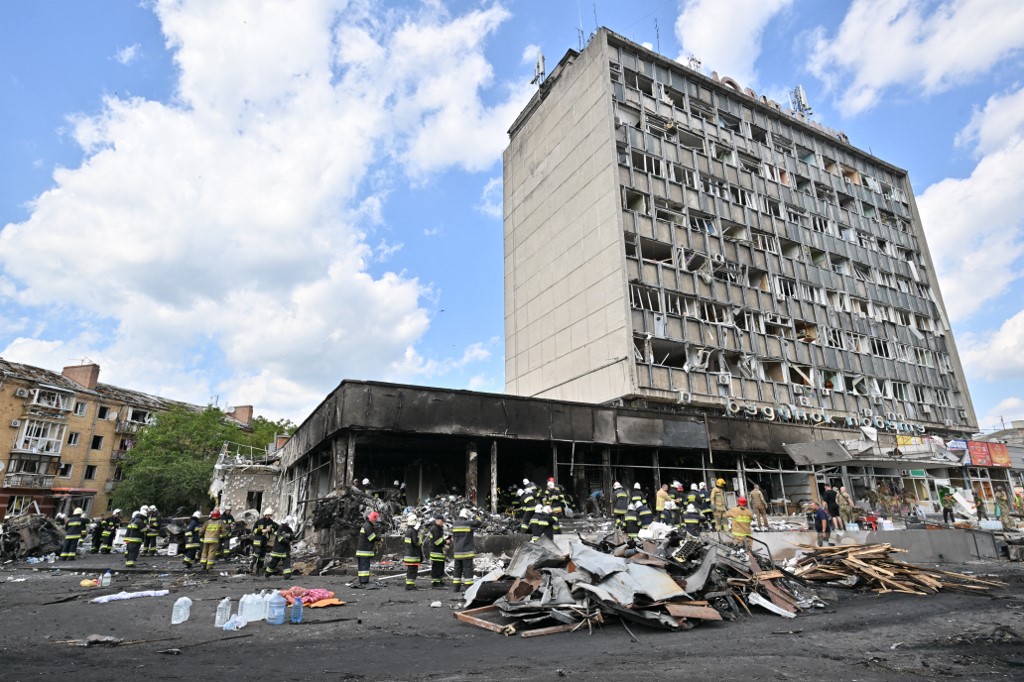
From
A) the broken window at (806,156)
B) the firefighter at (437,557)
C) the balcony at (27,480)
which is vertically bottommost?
the firefighter at (437,557)

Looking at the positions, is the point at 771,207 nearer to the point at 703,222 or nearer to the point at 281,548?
the point at 703,222

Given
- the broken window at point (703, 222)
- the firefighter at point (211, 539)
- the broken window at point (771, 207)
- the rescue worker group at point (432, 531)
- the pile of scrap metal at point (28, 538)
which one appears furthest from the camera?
the broken window at point (771, 207)

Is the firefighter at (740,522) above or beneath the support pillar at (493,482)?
beneath

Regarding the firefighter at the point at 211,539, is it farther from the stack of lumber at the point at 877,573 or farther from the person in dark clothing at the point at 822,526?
the person in dark clothing at the point at 822,526

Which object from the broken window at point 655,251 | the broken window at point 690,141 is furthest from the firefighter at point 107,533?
the broken window at point 690,141

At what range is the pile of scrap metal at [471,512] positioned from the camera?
17075 mm

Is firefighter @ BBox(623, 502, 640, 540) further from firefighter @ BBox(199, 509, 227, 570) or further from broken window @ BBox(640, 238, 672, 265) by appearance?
broken window @ BBox(640, 238, 672, 265)

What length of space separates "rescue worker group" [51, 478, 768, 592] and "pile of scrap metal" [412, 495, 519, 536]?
33cm

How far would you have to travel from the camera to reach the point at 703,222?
32.0 meters

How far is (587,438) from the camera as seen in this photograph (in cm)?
2291

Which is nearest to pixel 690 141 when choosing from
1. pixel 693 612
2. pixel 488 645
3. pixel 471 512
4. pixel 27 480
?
pixel 471 512

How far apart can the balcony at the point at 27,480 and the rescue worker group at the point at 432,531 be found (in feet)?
82.9

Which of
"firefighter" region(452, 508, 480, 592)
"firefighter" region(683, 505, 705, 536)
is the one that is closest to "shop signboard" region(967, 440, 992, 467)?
"firefighter" region(683, 505, 705, 536)

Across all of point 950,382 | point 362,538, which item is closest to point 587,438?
point 362,538
